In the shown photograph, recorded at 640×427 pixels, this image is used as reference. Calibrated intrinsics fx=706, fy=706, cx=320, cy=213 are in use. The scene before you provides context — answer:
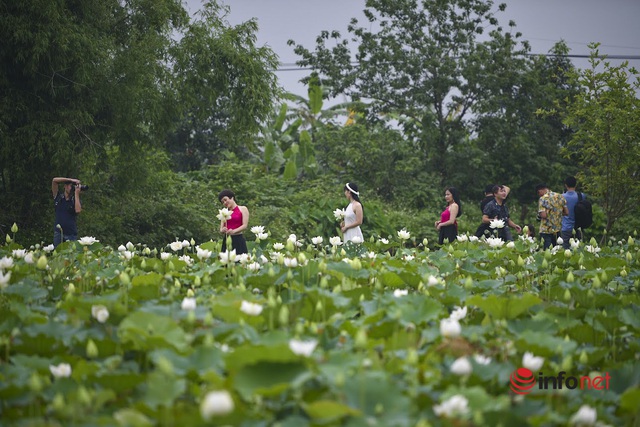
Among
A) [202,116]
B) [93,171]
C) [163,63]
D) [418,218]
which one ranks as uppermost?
[163,63]

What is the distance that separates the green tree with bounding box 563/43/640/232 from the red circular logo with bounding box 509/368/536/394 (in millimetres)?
11988

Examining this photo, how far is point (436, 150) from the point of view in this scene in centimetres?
2097

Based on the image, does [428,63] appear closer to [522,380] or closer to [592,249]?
[592,249]

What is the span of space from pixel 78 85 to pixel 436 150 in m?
12.4

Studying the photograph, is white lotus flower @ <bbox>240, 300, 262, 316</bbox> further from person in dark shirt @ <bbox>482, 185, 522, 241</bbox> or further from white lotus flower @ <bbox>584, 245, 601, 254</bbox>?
person in dark shirt @ <bbox>482, 185, 522, 241</bbox>

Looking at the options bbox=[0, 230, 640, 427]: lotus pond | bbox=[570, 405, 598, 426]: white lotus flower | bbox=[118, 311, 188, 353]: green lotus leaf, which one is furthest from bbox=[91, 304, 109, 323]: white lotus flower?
bbox=[570, 405, 598, 426]: white lotus flower

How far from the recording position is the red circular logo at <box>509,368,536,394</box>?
2.23 m

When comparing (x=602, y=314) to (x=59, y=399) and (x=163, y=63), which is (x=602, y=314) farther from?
(x=163, y=63)

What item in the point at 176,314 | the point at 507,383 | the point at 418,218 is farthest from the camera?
the point at 418,218

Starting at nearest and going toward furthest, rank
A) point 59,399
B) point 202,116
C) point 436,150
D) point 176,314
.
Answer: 1. point 59,399
2. point 176,314
3. point 202,116
4. point 436,150

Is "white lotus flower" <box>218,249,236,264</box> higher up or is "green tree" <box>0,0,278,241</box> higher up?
"green tree" <box>0,0,278,241</box>

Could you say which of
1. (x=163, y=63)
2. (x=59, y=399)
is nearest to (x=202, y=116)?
(x=163, y=63)

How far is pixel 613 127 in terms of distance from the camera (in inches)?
527

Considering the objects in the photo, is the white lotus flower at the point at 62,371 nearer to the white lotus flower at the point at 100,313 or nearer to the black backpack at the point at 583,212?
the white lotus flower at the point at 100,313
